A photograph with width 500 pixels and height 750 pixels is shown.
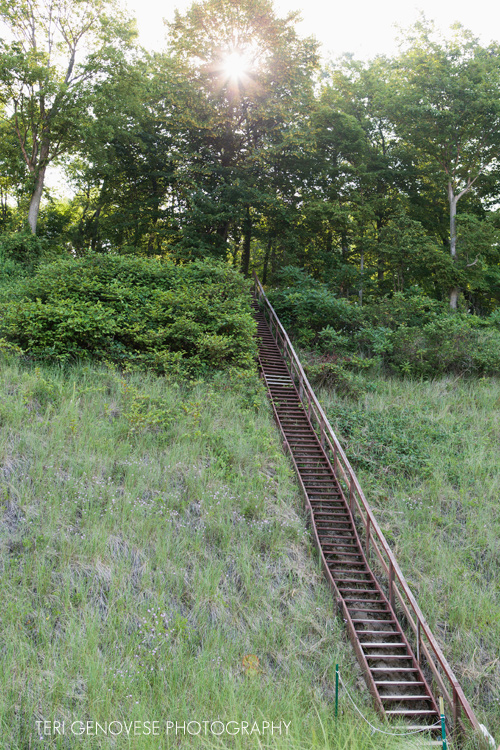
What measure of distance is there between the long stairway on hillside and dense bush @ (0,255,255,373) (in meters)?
2.50

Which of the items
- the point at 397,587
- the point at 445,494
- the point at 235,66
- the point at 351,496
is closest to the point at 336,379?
the point at 445,494

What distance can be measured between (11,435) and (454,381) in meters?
13.0

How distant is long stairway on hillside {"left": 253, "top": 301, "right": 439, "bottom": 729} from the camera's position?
5.96 meters

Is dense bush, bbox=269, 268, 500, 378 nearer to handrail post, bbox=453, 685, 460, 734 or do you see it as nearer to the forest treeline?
the forest treeline

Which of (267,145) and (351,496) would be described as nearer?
(351,496)

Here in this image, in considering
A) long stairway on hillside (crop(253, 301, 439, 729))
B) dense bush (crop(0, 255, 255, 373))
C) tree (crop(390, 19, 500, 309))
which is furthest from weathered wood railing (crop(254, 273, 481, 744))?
tree (crop(390, 19, 500, 309))

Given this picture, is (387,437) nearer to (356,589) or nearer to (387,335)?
(356,589)

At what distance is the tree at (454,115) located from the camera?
19.8 metres

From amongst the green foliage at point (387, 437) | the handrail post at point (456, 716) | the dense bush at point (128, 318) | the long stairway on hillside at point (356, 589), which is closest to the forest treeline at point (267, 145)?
the dense bush at point (128, 318)

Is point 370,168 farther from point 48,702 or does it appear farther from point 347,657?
point 48,702

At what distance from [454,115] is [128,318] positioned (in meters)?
16.6

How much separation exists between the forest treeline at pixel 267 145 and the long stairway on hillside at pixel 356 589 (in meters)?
11.1

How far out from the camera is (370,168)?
2378 centimetres

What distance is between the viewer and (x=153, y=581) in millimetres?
6566
